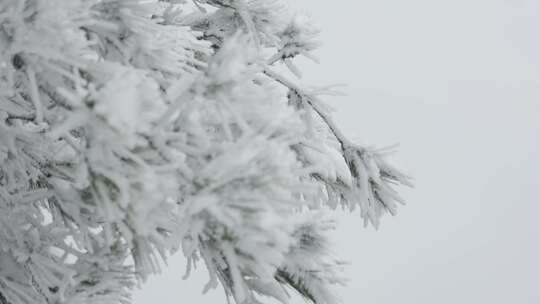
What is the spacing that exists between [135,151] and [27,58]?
17.3 inches

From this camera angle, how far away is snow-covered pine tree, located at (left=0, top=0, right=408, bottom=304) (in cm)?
203

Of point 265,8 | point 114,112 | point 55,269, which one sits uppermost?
point 114,112

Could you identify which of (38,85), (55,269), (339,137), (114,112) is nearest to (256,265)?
(114,112)

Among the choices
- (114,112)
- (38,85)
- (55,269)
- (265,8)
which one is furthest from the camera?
(265,8)

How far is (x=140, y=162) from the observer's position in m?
2.03

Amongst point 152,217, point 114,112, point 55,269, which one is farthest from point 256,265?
point 55,269

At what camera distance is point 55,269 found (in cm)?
308

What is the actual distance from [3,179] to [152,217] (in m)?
1.21

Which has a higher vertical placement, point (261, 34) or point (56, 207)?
point (261, 34)

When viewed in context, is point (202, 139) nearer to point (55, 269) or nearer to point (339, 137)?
point (55, 269)

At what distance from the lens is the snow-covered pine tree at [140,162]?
203cm

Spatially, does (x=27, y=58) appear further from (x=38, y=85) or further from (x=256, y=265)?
(x=256, y=265)

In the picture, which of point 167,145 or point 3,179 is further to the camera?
point 3,179

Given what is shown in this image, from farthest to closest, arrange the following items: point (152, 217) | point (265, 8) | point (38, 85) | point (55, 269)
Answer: point (265, 8), point (55, 269), point (38, 85), point (152, 217)
